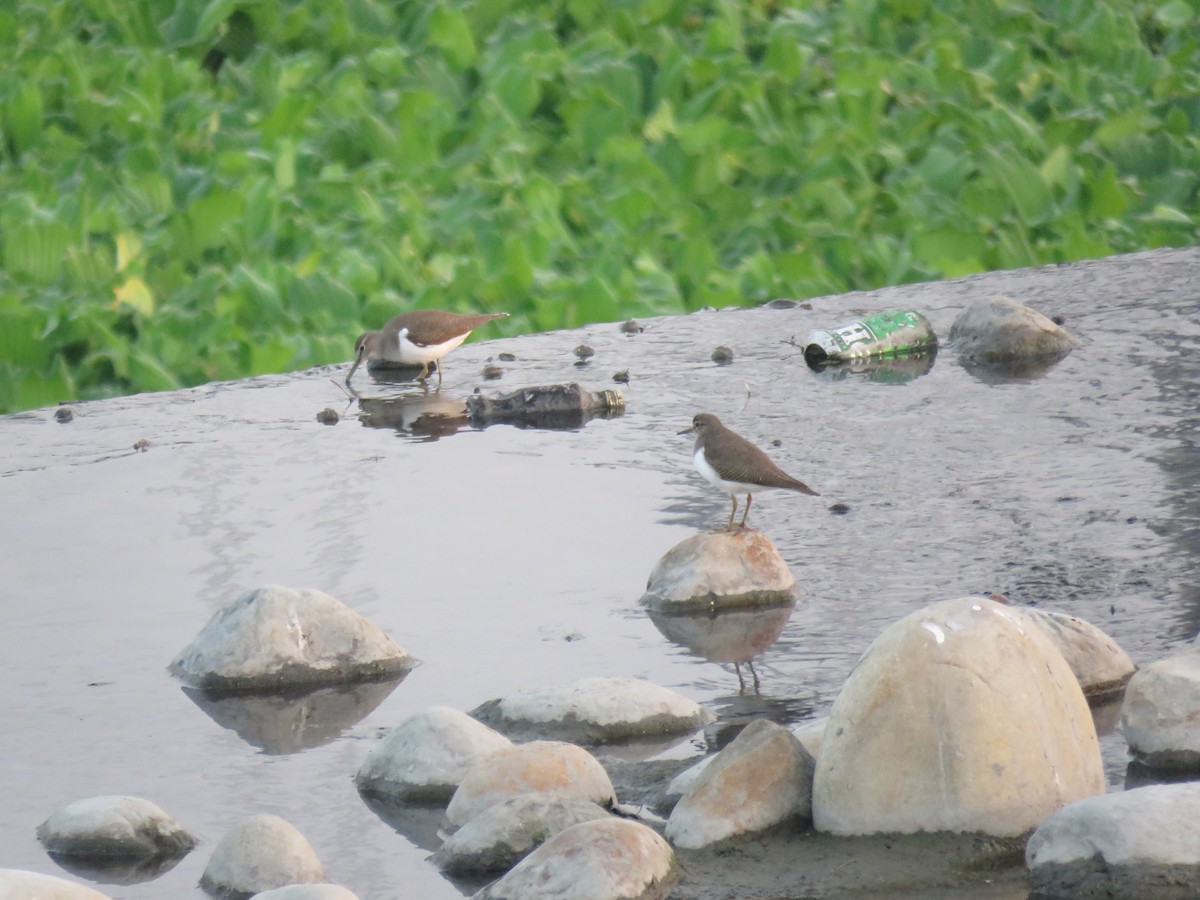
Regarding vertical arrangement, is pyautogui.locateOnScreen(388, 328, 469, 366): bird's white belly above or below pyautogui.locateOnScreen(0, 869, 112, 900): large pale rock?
below

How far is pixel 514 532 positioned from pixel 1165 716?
A: 314 cm

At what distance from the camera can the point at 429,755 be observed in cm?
509

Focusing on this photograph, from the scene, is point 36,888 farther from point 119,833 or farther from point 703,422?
point 703,422

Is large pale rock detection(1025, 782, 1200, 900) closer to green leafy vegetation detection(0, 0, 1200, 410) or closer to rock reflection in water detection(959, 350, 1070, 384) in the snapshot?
rock reflection in water detection(959, 350, 1070, 384)

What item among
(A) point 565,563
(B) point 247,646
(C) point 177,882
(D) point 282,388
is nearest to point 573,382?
(D) point 282,388

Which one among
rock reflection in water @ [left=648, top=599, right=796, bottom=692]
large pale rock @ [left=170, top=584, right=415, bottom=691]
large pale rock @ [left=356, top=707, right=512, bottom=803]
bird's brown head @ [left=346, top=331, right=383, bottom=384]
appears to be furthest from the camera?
bird's brown head @ [left=346, top=331, right=383, bottom=384]

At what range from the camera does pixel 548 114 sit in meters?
15.1

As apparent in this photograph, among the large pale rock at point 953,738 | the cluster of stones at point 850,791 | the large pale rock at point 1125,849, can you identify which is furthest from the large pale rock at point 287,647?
the large pale rock at point 1125,849

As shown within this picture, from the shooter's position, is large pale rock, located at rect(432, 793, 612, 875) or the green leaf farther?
the green leaf

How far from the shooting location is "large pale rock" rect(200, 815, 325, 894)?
Result: 4461mm

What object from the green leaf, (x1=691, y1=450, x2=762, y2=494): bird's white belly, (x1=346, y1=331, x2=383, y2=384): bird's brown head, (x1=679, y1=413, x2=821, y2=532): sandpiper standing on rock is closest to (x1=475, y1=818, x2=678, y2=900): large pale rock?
(x1=679, y1=413, x2=821, y2=532): sandpiper standing on rock

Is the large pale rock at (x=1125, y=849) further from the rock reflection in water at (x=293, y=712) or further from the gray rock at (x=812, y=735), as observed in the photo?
the rock reflection in water at (x=293, y=712)

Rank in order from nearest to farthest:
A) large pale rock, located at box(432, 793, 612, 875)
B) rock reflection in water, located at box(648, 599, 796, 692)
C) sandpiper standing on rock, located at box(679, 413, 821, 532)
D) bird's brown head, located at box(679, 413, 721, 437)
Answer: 1. large pale rock, located at box(432, 793, 612, 875)
2. rock reflection in water, located at box(648, 599, 796, 692)
3. sandpiper standing on rock, located at box(679, 413, 821, 532)
4. bird's brown head, located at box(679, 413, 721, 437)

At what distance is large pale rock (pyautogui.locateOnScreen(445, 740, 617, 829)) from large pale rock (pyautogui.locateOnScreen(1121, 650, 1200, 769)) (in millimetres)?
1403
